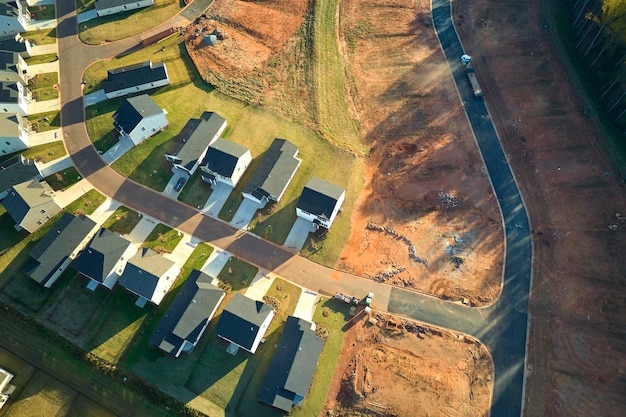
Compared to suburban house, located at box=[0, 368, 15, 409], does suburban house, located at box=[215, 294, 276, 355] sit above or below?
above

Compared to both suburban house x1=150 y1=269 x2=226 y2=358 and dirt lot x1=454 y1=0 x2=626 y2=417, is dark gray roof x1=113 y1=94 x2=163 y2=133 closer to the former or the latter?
suburban house x1=150 y1=269 x2=226 y2=358

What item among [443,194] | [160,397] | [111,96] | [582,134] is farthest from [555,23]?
[160,397]

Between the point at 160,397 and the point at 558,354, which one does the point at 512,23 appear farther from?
the point at 160,397

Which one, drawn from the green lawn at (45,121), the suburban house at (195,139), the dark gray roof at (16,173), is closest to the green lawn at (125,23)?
the green lawn at (45,121)

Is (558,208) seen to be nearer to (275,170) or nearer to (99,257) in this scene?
(275,170)

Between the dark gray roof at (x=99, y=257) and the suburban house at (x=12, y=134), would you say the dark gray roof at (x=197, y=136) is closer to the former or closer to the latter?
the dark gray roof at (x=99, y=257)

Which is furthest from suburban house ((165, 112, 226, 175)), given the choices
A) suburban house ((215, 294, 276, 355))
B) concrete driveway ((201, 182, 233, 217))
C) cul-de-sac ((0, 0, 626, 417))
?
suburban house ((215, 294, 276, 355))
